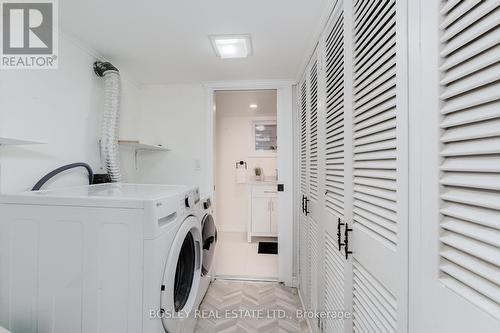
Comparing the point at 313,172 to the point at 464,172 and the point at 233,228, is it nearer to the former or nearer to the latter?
the point at 464,172

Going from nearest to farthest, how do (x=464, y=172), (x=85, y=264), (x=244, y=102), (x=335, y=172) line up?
(x=464, y=172) → (x=85, y=264) → (x=335, y=172) → (x=244, y=102)

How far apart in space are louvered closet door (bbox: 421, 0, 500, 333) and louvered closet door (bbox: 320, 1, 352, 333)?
503 millimetres

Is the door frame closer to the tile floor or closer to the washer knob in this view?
the tile floor

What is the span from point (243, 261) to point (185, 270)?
1.58 m

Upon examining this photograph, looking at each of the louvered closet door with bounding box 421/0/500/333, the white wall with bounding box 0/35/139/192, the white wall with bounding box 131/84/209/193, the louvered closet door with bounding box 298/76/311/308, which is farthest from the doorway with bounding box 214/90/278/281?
the louvered closet door with bounding box 421/0/500/333

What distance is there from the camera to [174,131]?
2.71 meters

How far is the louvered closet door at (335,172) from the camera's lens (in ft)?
3.59

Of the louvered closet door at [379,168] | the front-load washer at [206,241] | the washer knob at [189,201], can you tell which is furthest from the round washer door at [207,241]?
the louvered closet door at [379,168]

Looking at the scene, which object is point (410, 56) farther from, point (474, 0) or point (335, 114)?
point (335, 114)

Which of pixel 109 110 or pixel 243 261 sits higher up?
pixel 109 110

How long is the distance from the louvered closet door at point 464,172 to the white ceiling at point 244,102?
233 centimetres

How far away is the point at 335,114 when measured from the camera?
49.1 inches

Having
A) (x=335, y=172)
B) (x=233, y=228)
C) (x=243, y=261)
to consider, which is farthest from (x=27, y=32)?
(x=233, y=228)

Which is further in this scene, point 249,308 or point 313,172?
point 249,308
